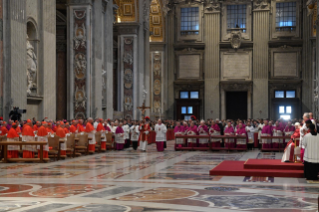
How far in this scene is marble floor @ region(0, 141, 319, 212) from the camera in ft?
27.0

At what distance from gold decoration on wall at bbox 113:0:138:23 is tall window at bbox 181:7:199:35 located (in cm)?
986

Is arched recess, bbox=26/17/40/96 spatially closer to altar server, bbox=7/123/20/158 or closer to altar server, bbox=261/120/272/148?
altar server, bbox=7/123/20/158

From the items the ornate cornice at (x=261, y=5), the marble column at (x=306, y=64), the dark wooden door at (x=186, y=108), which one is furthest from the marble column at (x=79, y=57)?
the marble column at (x=306, y=64)

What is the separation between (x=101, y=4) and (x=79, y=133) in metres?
7.72

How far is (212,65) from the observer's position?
3984 centimetres

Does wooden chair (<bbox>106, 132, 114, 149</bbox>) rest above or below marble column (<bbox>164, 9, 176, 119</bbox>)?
below

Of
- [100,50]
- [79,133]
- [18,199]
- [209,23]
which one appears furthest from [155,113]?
[18,199]

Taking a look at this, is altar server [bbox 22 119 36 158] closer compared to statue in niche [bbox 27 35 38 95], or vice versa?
altar server [bbox 22 119 36 158]

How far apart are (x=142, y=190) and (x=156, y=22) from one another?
98.6ft

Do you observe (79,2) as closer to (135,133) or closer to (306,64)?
(135,133)

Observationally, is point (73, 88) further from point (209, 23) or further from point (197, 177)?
point (209, 23)

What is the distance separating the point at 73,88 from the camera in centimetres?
2298

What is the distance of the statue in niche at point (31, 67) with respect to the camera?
18.8m

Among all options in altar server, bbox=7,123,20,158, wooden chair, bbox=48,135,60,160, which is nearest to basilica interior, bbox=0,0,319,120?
wooden chair, bbox=48,135,60,160
